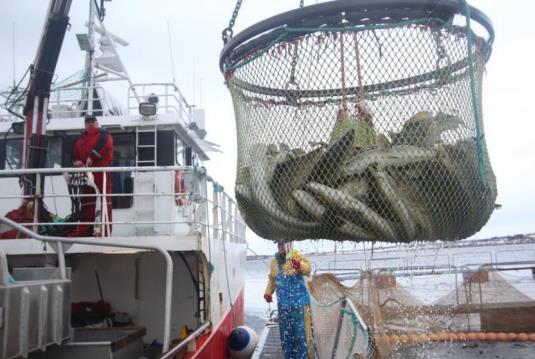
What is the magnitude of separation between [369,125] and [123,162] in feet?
23.2

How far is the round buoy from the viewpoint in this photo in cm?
899

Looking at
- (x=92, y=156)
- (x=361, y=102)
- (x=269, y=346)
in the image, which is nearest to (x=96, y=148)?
(x=92, y=156)

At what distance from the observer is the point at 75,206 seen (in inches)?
299

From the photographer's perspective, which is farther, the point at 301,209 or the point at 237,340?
the point at 237,340

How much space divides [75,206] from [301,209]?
567 centimetres

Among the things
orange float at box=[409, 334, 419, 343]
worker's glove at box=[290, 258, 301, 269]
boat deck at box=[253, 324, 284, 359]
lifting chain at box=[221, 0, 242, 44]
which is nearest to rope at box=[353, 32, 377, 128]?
lifting chain at box=[221, 0, 242, 44]

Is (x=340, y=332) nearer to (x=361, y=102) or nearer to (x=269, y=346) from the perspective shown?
(x=269, y=346)

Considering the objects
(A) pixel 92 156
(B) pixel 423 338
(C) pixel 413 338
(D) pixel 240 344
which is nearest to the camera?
(A) pixel 92 156

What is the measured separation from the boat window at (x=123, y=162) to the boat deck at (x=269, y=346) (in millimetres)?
3361

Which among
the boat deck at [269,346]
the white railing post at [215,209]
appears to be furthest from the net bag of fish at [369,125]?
the boat deck at [269,346]

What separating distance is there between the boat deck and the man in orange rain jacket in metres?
1.10

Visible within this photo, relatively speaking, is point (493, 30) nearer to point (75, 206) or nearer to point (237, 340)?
point (75, 206)

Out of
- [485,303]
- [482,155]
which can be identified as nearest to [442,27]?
[482,155]

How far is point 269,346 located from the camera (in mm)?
9055
